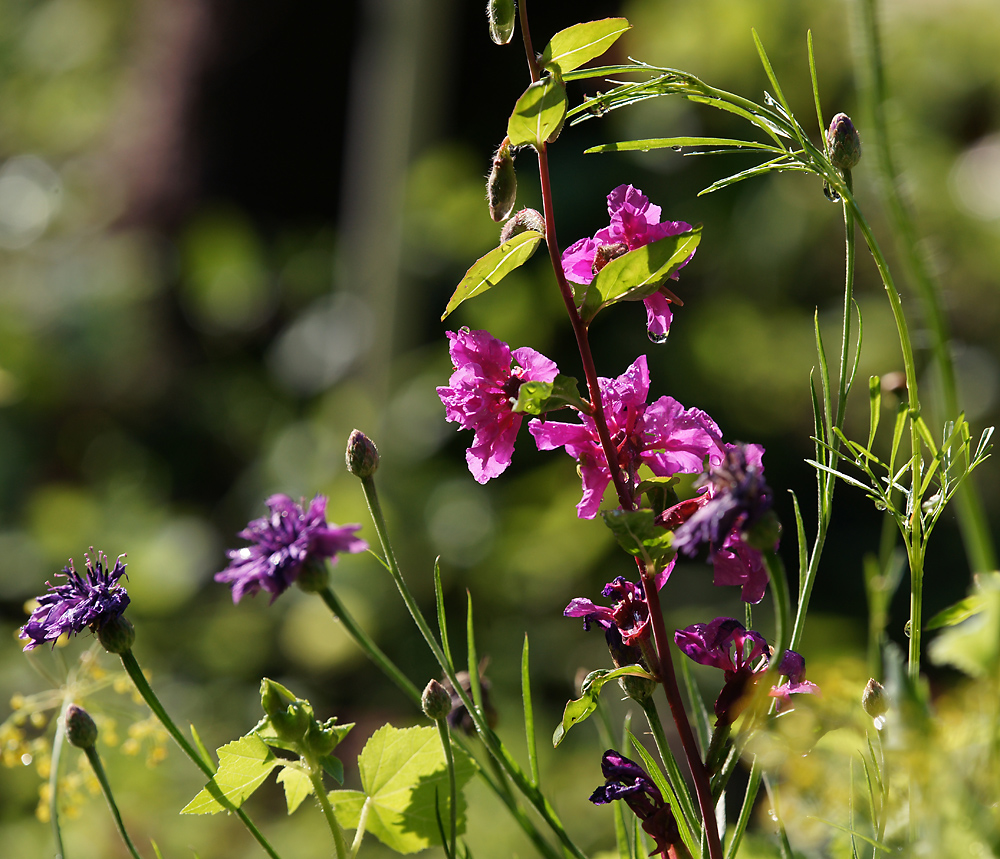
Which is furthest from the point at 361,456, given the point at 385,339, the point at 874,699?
the point at 385,339

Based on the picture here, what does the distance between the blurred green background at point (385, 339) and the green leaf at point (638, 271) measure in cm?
95

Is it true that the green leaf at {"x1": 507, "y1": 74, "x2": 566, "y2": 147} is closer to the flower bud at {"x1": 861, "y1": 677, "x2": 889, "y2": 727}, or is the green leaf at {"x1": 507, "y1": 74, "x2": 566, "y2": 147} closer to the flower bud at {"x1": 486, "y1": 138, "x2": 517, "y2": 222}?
the flower bud at {"x1": 486, "y1": 138, "x2": 517, "y2": 222}

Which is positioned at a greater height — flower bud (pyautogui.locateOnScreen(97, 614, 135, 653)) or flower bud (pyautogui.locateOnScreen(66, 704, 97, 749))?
flower bud (pyautogui.locateOnScreen(97, 614, 135, 653))

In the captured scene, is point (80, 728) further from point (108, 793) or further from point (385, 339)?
point (385, 339)

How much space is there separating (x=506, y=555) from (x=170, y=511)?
0.70 m

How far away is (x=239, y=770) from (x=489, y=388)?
139 millimetres

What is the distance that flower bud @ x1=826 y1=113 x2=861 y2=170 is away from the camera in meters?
0.26

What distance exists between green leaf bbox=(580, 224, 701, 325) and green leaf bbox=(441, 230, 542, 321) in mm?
22

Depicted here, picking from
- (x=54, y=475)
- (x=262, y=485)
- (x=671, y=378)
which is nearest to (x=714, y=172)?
(x=671, y=378)

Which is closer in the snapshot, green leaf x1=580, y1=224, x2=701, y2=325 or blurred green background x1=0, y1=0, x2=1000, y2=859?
green leaf x1=580, y1=224, x2=701, y2=325

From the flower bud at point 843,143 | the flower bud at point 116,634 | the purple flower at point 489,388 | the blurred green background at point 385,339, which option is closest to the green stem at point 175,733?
the flower bud at point 116,634

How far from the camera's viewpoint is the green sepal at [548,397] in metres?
0.24

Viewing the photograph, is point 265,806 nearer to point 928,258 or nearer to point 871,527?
point 871,527

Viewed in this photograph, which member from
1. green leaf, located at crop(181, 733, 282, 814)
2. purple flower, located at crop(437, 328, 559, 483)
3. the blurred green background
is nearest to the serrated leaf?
green leaf, located at crop(181, 733, 282, 814)
